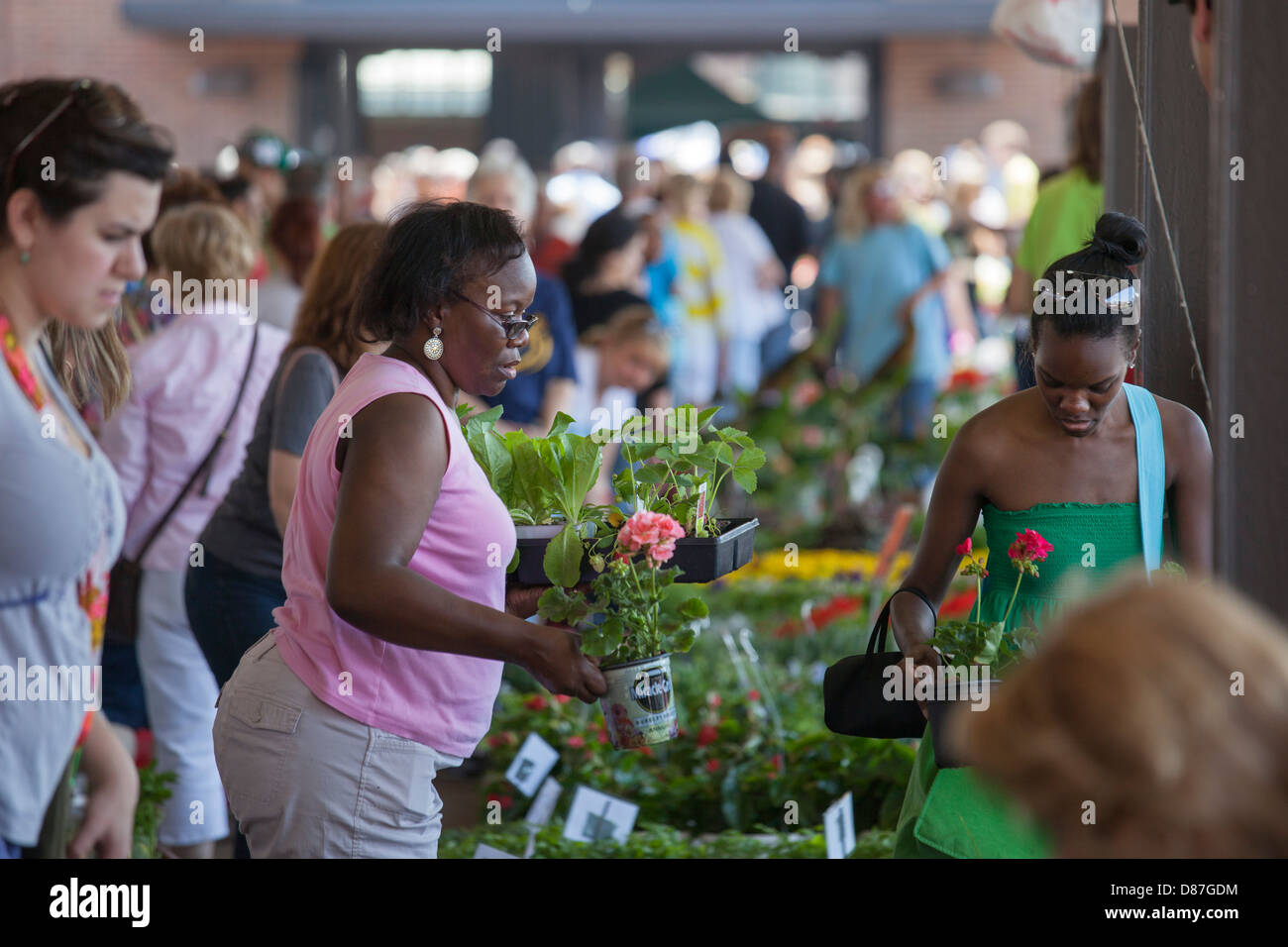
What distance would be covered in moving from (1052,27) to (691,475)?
2206mm

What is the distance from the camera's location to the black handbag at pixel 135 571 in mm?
4121

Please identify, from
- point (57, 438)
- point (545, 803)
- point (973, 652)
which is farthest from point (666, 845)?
point (57, 438)

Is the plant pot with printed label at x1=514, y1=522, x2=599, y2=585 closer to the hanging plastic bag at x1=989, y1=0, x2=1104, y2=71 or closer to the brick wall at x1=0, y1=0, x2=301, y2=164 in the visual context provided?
the hanging plastic bag at x1=989, y1=0, x2=1104, y2=71

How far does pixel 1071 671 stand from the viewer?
125cm

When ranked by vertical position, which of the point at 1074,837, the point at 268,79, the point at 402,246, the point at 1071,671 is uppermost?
the point at 268,79

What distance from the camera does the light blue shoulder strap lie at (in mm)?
2527

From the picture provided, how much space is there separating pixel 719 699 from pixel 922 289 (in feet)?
16.0

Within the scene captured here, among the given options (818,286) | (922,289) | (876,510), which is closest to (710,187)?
(818,286)

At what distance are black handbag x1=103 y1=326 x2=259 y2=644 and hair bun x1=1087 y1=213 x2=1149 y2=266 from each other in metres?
2.38

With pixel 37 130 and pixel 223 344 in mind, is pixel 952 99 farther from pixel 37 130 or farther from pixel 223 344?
pixel 37 130

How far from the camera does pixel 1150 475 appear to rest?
8.31 ft

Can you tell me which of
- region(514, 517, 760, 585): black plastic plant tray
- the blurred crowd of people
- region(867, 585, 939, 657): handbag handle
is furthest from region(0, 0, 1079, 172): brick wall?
region(514, 517, 760, 585): black plastic plant tray

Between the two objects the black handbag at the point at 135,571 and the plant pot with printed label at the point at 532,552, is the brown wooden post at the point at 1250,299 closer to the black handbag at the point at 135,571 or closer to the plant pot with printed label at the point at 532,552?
the plant pot with printed label at the point at 532,552
